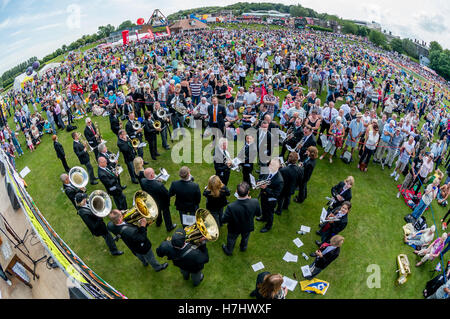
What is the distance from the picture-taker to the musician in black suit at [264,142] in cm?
873

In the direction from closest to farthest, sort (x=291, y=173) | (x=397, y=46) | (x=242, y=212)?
(x=242, y=212) → (x=291, y=173) → (x=397, y=46)

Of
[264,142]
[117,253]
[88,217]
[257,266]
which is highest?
[88,217]

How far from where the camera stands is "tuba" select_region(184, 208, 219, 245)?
4.98 metres

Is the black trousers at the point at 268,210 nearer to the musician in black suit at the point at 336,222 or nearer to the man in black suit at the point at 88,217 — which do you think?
the musician in black suit at the point at 336,222

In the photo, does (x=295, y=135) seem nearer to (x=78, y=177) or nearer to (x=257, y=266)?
(x=257, y=266)

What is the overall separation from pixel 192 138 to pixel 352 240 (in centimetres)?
858

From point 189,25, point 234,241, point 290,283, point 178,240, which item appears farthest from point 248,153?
point 189,25

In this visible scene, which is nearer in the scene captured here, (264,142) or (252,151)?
(252,151)

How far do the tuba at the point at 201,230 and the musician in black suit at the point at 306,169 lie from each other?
341cm

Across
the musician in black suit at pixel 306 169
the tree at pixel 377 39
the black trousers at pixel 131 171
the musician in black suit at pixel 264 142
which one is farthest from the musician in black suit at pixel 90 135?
the tree at pixel 377 39

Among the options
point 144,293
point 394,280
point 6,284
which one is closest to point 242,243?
point 144,293

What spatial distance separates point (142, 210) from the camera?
5.76m

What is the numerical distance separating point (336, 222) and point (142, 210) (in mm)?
5054

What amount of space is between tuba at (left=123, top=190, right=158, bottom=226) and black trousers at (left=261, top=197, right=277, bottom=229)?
10.2 feet
